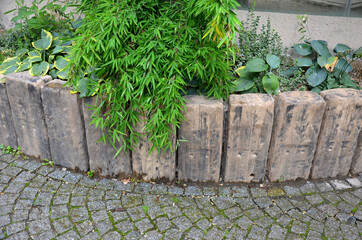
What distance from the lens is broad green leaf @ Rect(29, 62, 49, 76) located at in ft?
9.61

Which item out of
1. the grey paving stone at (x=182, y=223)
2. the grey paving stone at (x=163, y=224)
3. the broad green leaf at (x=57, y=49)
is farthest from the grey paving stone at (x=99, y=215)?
the broad green leaf at (x=57, y=49)

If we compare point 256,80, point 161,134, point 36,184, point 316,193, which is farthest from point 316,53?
point 36,184

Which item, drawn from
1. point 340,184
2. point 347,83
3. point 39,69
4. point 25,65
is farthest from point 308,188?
point 25,65

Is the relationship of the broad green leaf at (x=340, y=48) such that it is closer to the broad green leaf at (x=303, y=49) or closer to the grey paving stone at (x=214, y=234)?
the broad green leaf at (x=303, y=49)

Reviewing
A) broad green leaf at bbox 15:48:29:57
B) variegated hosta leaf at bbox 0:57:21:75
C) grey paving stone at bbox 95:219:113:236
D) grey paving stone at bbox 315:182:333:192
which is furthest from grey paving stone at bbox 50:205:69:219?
grey paving stone at bbox 315:182:333:192

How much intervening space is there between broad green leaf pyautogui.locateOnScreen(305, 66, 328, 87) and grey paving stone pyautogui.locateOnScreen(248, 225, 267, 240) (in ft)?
4.78

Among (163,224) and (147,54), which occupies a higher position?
(147,54)

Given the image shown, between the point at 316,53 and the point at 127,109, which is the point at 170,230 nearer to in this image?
the point at 127,109

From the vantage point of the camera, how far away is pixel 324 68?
130 inches

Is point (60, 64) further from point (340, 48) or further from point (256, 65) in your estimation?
point (340, 48)

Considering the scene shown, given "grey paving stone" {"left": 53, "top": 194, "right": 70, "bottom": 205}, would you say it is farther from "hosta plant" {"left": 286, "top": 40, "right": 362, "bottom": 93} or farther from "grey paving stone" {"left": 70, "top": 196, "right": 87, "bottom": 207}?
"hosta plant" {"left": 286, "top": 40, "right": 362, "bottom": 93}

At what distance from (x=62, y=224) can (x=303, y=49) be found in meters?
2.70

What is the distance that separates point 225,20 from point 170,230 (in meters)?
A: 1.44

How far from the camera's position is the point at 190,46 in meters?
2.42
